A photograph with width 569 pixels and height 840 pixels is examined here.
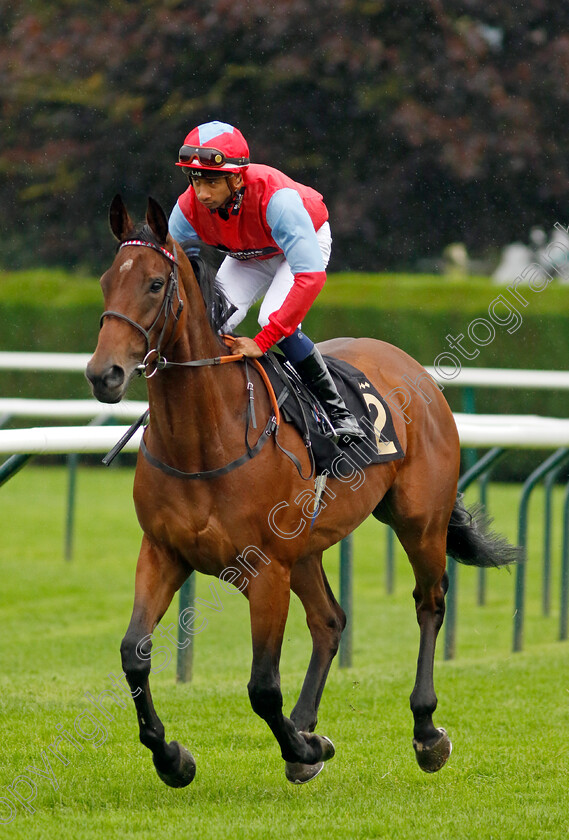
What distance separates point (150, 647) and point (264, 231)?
135cm

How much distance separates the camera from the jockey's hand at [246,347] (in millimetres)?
3901

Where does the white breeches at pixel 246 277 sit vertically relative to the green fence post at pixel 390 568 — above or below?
above

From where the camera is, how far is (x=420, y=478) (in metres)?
4.75

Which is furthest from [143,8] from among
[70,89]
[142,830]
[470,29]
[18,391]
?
[142,830]

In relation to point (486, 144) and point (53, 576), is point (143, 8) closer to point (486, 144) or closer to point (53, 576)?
point (486, 144)

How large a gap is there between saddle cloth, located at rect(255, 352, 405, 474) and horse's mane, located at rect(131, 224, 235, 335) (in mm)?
252

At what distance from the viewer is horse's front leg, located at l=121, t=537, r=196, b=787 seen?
3.74 metres

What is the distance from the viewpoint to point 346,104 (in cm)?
1408

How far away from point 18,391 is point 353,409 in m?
9.30

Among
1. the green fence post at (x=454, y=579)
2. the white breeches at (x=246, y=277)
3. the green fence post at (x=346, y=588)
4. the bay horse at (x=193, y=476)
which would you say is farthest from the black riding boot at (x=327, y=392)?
the green fence post at (x=454, y=579)

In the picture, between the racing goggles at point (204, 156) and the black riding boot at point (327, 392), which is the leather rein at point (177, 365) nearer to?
the black riding boot at point (327, 392)

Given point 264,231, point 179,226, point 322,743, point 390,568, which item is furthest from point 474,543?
point 390,568

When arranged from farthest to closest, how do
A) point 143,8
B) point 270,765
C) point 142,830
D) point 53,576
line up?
1. point 143,8
2. point 53,576
3. point 270,765
4. point 142,830

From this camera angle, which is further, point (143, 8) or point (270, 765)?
point (143, 8)
